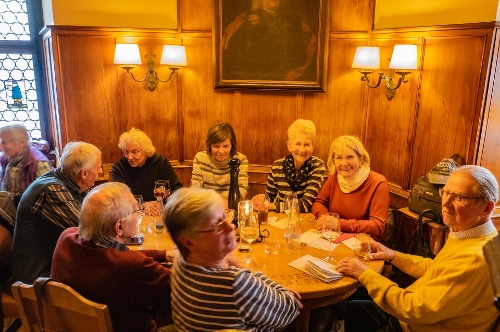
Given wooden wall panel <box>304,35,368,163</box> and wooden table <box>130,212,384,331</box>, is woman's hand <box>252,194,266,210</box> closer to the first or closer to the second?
wooden table <box>130,212,384,331</box>

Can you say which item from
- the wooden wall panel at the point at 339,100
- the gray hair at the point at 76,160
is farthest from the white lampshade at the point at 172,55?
the gray hair at the point at 76,160

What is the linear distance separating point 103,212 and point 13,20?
326cm

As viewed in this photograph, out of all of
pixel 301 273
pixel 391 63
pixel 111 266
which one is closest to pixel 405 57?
pixel 391 63

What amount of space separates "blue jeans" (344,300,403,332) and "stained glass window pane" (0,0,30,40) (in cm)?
382

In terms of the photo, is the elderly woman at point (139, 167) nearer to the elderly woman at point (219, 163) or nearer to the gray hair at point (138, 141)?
the gray hair at point (138, 141)

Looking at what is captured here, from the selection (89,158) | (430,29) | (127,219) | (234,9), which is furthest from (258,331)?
(234,9)

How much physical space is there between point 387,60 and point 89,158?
8.06ft

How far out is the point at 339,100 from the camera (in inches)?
141

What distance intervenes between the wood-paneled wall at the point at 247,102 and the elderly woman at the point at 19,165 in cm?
56

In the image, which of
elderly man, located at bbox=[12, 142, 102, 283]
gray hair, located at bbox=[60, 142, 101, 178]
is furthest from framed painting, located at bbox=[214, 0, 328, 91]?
elderly man, located at bbox=[12, 142, 102, 283]

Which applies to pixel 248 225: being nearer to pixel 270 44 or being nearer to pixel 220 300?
pixel 220 300

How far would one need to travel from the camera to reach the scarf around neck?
251 cm

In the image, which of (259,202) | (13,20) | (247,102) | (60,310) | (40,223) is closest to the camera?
(60,310)

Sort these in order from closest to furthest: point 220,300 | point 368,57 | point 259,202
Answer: point 220,300 → point 259,202 → point 368,57
